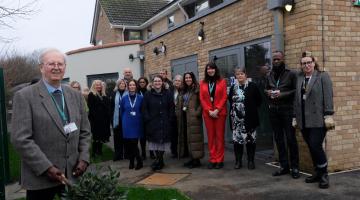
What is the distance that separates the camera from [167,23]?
20062 millimetres

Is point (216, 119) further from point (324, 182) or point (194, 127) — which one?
point (324, 182)

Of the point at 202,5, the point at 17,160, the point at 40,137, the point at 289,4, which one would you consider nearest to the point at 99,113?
the point at 17,160

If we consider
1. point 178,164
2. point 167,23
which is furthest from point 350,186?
point 167,23

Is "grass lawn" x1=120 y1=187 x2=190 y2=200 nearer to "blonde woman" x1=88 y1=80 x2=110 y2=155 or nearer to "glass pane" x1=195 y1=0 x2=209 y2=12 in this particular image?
"blonde woman" x1=88 y1=80 x2=110 y2=155

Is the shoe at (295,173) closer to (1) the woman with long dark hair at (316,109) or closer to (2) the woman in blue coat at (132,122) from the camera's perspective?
(1) the woman with long dark hair at (316,109)

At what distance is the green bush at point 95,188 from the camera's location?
3041 millimetres

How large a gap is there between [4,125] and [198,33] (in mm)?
5368

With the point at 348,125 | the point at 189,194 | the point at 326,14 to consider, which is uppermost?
the point at 326,14

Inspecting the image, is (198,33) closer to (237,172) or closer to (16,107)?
(237,172)

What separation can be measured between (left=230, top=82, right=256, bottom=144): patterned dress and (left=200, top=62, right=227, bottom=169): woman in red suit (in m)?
0.20

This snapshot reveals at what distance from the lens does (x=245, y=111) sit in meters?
7.20

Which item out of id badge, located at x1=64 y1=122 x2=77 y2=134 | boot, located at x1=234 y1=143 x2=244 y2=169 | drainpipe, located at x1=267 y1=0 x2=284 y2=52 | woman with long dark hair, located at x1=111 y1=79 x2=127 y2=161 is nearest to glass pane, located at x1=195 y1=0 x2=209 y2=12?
woman with long dark hair, located at x1=111 y1=79 x2=127 y2=161

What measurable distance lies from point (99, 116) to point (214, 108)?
3.13 metres

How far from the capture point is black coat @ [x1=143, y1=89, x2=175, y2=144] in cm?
759
